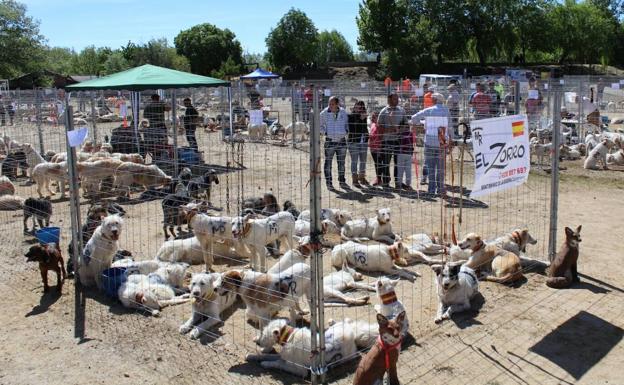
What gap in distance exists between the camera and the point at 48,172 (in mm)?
11977

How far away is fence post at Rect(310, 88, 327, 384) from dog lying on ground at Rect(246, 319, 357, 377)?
139 mm

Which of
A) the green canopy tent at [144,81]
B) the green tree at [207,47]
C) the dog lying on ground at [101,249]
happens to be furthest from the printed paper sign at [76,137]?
the green tree at [207,47]

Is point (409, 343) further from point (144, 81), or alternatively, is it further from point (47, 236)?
point (144, 81)

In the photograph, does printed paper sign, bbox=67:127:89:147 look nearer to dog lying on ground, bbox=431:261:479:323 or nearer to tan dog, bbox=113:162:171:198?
dog lying on ground, bbox=431:261:479:323

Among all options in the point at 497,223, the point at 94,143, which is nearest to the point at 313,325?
the point at 497,223

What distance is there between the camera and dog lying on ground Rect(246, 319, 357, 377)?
4.71 meters

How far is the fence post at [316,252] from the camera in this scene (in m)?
4.39

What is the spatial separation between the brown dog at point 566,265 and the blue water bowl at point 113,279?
4.94 meters

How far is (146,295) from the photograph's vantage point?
6.19 metres

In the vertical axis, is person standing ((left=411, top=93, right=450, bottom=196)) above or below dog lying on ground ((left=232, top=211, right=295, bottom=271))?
above

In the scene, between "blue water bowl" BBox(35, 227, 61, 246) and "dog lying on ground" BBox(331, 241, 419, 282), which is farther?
"blue water bowl" BBox(35, 227, 61, 246)

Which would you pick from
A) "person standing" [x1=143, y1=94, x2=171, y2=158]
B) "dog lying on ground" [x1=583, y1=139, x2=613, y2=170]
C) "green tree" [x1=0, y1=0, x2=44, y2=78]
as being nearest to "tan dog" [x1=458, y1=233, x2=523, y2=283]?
"person standing" [x1=143, y1=94, x2=171, y2=158]

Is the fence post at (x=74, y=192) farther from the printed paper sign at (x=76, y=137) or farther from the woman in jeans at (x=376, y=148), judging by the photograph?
the woman in jeans at (x=376, y=148)

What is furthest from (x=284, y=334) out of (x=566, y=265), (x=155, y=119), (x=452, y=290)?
(x=155, y=119)
